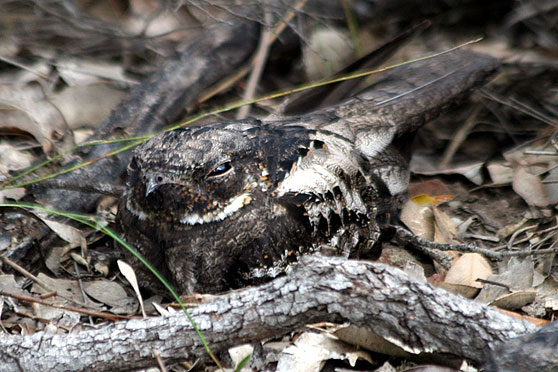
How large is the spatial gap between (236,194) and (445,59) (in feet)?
5.15

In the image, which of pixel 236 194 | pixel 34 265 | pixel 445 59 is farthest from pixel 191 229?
pixel 445 59

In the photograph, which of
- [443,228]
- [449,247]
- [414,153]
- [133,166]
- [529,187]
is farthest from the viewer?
[414,153]

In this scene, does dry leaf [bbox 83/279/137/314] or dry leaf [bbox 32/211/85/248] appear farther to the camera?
dry leaf [bbox 32/211/85/248]

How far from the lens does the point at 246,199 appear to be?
2.57m

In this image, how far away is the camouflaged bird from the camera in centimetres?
243

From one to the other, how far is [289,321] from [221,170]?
80cm

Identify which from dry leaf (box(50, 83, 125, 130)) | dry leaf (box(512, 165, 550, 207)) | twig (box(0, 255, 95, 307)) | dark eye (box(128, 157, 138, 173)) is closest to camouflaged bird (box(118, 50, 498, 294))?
dark eye (box(128, 157, 138, 173))

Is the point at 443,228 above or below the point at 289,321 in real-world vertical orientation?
below

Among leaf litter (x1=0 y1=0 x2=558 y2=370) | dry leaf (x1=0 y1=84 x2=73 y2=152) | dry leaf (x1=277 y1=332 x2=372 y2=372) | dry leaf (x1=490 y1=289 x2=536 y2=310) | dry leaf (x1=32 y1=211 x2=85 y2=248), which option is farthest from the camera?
dry leaf (x1=0 y1=84 x2=73 y2=152)

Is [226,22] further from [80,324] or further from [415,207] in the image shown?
[80,324]

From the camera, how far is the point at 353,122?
303cm

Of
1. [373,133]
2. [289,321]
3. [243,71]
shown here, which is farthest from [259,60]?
[289,321]

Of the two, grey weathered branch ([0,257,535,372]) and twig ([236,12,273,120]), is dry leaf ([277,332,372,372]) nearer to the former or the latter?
grey weathered branch ([0,257,535,372])

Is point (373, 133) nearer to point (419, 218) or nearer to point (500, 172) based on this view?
point (419, 218)
